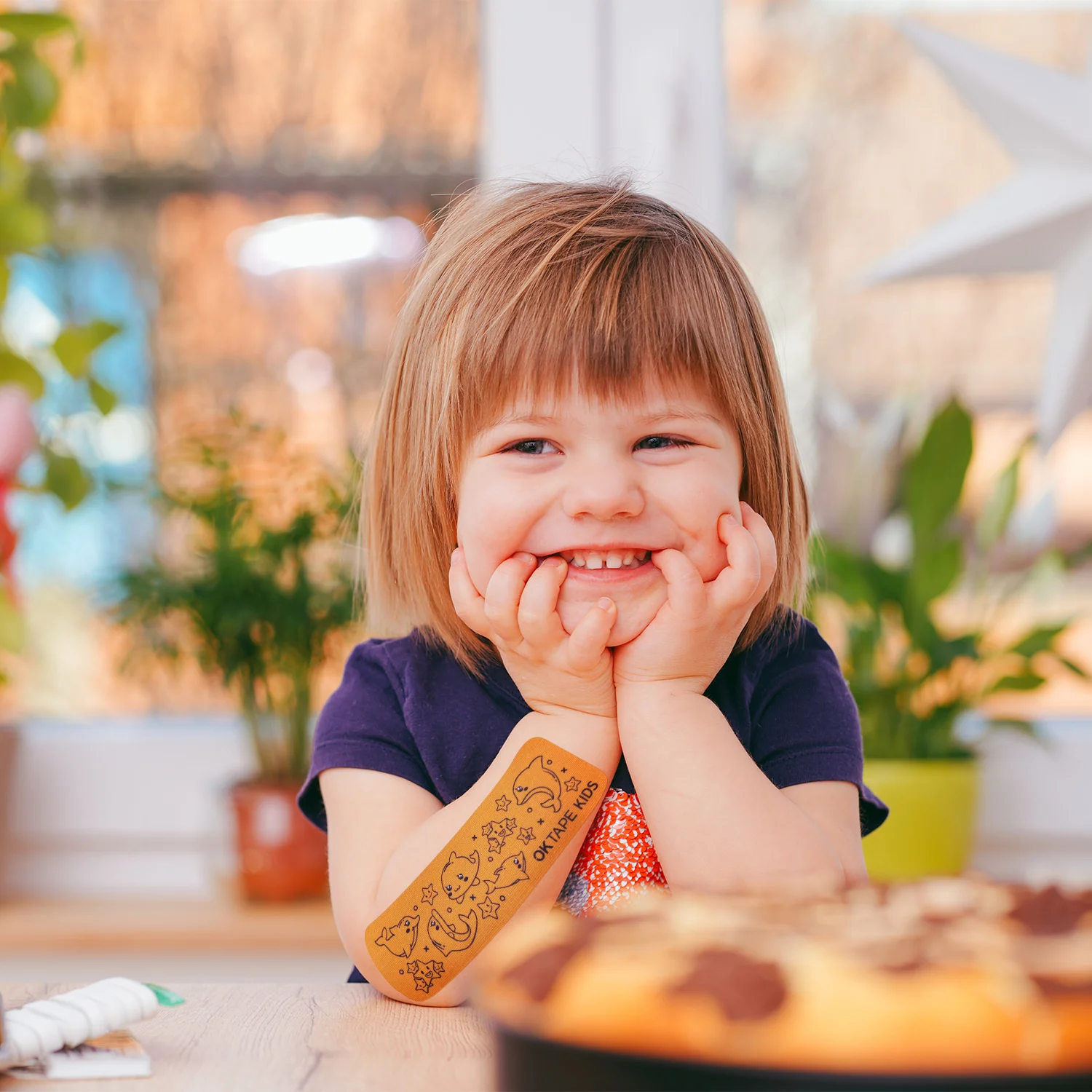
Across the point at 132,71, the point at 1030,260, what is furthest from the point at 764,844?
the point at 132,71

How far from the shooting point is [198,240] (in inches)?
71.3

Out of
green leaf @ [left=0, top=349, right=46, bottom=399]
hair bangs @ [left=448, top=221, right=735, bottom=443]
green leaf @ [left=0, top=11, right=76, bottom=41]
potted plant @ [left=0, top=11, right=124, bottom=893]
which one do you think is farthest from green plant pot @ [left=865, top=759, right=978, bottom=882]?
green leaf @ [left=0, top=11, right=76, bottom=41]

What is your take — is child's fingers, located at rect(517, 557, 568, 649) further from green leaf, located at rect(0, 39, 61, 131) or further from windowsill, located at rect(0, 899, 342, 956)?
green leaf, located at rect(0, 39, 61, 131)

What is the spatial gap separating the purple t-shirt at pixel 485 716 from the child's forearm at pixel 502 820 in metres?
0.08

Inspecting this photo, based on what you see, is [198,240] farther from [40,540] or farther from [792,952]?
[792,952]

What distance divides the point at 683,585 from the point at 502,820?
17 centimetres

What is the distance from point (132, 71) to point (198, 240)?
25cm

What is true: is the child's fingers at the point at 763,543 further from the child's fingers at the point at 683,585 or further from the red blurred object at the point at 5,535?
the red blurred object at the point at 5,535

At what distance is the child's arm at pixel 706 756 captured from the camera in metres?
0.70

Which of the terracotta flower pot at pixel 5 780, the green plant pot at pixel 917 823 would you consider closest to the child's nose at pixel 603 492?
the green plant pot at pixel 917 823

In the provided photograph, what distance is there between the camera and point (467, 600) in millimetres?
778

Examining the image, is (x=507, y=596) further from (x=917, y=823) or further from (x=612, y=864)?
(x=917, y=823)

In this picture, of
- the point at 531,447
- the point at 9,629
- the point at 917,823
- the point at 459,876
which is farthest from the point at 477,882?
the point at 917,823

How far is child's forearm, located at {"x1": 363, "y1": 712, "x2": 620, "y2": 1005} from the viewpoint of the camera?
0.69 metres
